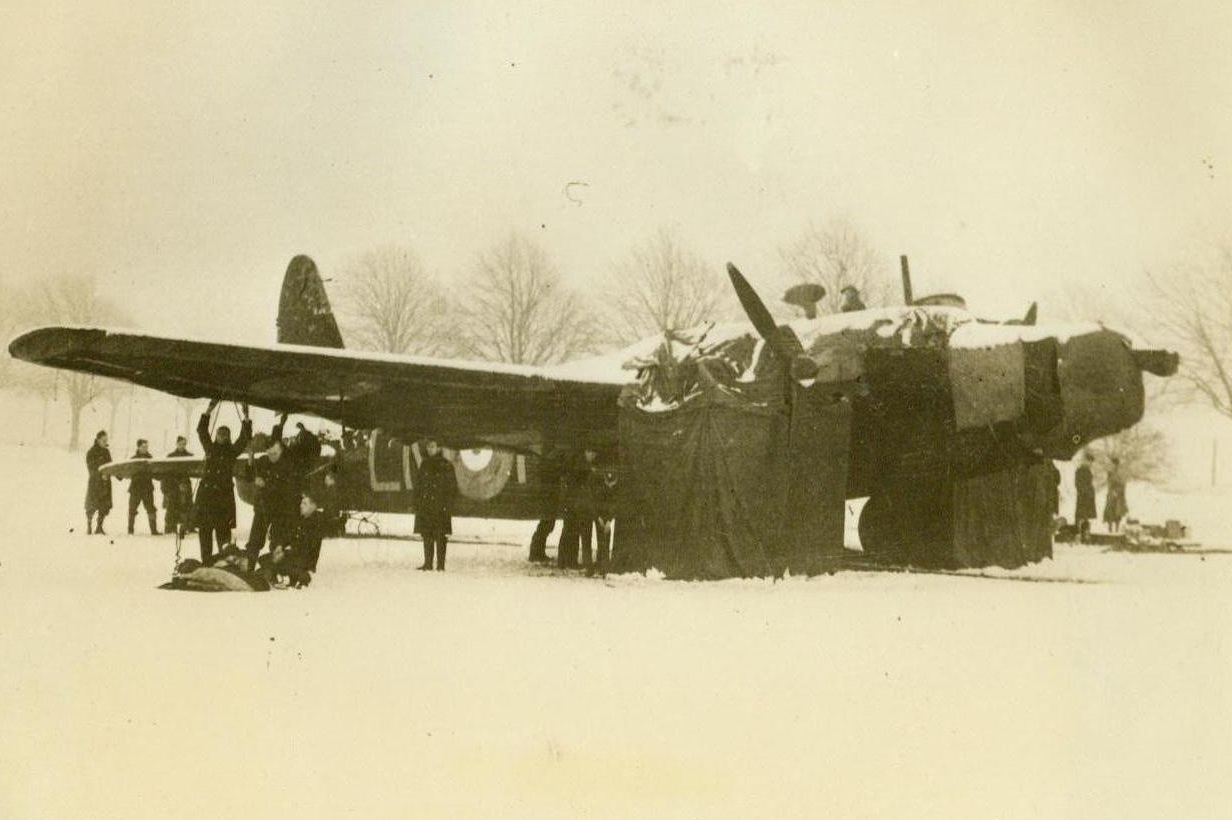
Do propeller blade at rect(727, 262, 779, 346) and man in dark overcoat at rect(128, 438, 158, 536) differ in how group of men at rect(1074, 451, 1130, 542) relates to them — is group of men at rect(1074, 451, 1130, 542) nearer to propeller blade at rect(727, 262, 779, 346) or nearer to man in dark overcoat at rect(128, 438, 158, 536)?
propeller blade at rect(727, 262, 779, 346)

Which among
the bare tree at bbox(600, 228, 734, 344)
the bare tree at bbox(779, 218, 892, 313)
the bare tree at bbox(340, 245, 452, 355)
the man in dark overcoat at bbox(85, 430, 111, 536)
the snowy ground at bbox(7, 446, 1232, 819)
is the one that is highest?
the bare tree at bbox(779, 218, 892, 313)

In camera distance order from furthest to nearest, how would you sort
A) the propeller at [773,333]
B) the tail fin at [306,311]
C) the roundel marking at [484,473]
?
the roundel marking at [484,473] → the tail fin at [306,311] → the propeller at [773,333]

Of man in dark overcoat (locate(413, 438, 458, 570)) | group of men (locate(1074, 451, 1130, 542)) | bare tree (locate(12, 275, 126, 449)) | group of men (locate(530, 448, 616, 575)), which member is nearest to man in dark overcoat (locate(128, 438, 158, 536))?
man in dark overcoat (locate(413, 438, 458, 570))

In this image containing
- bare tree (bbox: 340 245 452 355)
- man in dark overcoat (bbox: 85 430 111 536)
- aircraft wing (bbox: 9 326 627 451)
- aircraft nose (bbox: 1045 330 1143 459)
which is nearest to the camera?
aircraft wing (bbox: 9 326 627 451)

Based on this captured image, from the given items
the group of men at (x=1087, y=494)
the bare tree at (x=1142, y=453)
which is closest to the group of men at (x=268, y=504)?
the bare tree at (x=1142, y=453)

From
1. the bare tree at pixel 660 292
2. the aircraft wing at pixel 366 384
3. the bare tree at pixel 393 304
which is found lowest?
the aircraft wing at pixel 366 384

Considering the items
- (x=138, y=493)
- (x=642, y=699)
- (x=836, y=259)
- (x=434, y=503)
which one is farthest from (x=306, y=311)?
(x=642, y=699)

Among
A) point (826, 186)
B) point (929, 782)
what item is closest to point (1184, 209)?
point (826, 186)

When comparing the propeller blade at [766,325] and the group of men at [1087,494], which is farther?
the group of men at [1087,494]

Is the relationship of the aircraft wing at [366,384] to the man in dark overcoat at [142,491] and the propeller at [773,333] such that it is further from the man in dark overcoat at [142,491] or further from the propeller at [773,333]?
the man in dark overcoat at [142,491]
